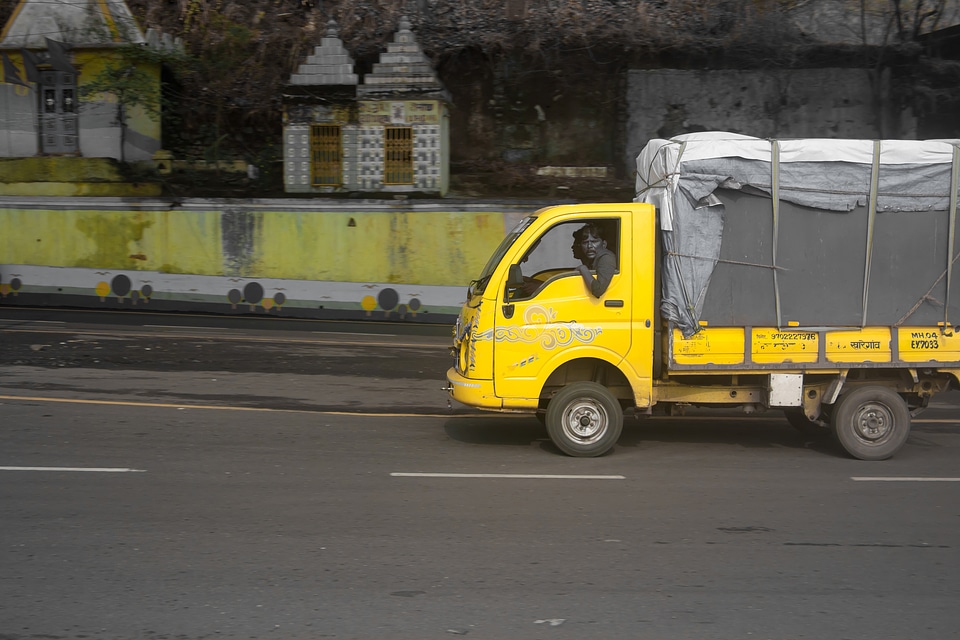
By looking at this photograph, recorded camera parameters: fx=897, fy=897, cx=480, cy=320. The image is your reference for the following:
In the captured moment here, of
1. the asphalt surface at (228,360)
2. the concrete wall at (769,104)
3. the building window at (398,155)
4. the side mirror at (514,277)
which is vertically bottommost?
the asphalt surface at (228,360)

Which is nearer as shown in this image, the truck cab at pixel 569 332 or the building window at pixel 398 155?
the truck cab at pixel 569 332

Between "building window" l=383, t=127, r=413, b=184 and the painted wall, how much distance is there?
1.06 meters

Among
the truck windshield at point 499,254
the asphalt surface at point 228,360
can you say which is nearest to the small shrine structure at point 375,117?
the asphalt surface at point 228,360

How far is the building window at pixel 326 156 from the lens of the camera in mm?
22203

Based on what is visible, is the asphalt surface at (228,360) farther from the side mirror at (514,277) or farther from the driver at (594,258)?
the driver at (594,258)

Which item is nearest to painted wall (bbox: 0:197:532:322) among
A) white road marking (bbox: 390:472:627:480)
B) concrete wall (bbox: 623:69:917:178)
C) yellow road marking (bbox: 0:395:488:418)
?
concrete wall (bbox: 623:69:917:178)

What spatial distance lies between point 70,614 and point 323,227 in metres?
17.2

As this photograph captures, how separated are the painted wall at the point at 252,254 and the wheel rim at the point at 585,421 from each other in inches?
492

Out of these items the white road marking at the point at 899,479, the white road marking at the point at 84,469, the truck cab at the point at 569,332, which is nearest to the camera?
the white road marking at the point at 84,469

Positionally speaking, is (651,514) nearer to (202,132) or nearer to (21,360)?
(21,360)

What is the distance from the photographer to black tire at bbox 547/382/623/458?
335 inches

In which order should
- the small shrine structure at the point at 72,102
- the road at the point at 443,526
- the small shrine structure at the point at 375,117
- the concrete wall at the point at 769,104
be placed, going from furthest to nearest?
the concrete wall at the point at 769,104 < the small shrine structure at the point at 72,102 < the small shrine structure at the point at 375,117 < the road at the point at 443,526

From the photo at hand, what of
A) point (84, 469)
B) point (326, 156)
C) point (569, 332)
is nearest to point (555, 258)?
point (569, 332)

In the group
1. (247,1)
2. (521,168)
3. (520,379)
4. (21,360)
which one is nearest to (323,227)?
(521,168)
